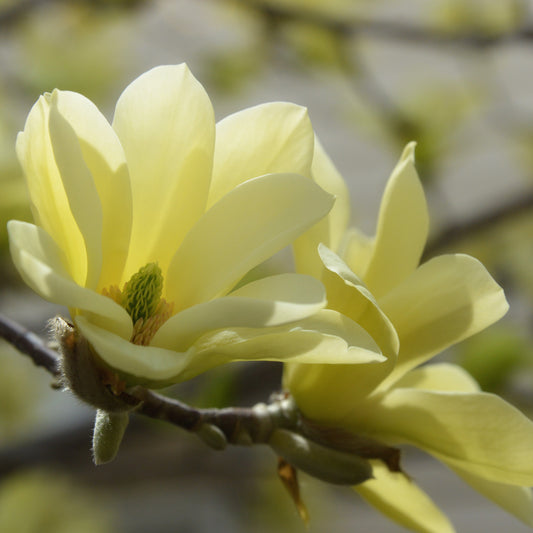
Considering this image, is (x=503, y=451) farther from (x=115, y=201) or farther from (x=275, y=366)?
(x=275, y=366)

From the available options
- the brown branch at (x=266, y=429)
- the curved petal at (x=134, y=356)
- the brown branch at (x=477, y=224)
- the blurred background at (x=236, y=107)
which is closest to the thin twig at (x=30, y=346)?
the brown branch at (x=266, y=429)

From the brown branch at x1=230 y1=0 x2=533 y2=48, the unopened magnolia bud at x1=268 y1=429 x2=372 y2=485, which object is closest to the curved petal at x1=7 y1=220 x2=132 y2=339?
the unopened magnolia bud at x1=268 y1=429 x2=372 y2=485

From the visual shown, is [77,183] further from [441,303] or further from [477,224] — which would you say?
[477,224]

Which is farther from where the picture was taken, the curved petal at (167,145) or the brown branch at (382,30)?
the brown branch at (382,30)

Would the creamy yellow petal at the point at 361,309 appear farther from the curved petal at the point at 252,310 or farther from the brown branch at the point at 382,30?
the brown branch at the point at 382,30

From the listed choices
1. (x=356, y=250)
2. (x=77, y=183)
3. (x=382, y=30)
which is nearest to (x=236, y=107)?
(x=382, y=30)

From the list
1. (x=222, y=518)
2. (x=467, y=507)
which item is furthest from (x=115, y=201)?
(x=467, y=507)

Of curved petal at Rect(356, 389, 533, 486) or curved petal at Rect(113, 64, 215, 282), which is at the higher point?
curved petal at Rect(113, 64, 215, 282)

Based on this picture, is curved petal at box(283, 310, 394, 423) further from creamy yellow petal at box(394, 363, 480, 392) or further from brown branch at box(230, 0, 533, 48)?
brown branch at box(230, 0, 533, 48)
